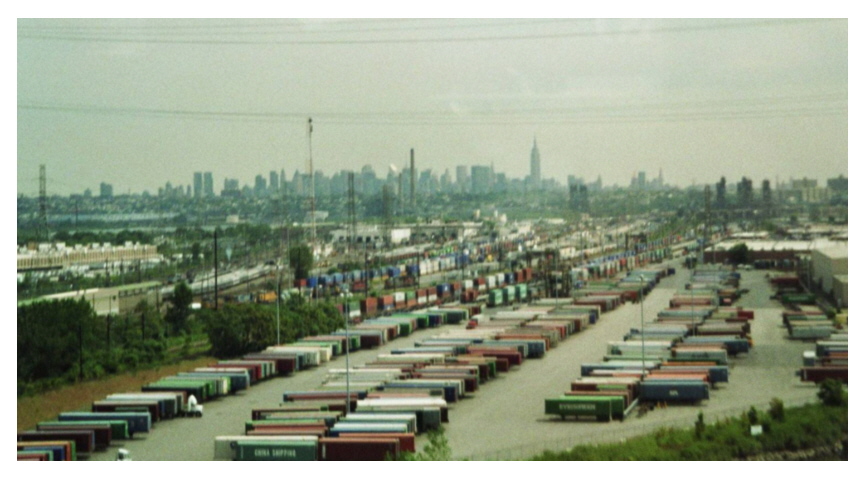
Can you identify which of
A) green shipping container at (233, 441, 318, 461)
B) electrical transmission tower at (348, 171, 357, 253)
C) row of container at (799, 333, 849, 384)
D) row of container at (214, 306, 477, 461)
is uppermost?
electrical transmission tower at (348, 171, 357, 253)

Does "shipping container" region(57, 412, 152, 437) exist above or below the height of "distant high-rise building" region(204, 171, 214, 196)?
below

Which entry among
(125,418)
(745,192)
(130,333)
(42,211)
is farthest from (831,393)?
(42,211)

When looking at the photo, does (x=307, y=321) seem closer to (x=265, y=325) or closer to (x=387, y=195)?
(x=265, y=325)

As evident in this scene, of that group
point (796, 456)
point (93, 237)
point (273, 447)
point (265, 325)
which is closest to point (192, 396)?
point (273, 447)

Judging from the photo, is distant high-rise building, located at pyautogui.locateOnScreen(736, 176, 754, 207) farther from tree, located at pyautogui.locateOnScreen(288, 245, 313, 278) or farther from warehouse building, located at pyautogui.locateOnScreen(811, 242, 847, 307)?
tree, located at pyautogui.locateOnScreen(288, 245, 313, 278)

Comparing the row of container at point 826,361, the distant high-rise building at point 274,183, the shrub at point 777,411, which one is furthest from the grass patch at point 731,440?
the distant high-rise building at point 274,183

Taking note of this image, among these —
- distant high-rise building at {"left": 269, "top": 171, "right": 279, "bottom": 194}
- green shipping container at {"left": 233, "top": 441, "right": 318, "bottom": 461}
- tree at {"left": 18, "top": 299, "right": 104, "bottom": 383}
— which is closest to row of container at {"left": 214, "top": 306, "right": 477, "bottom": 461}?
green shipping container at {"left": 233, "top": 441, "right": 318, "bottom": 461}
